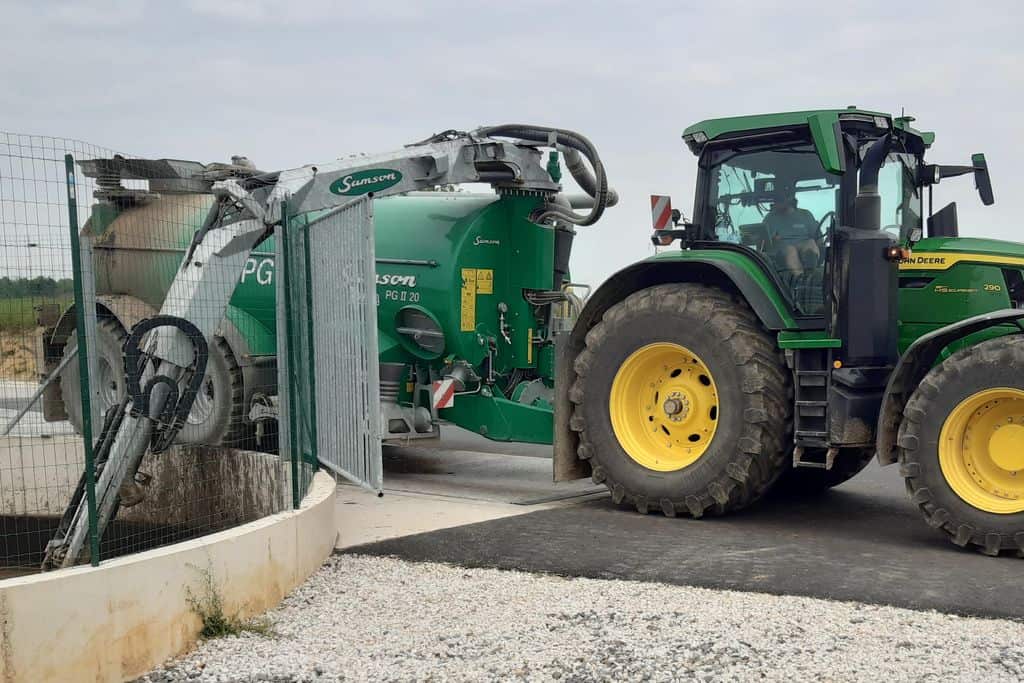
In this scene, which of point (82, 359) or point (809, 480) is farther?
point (809, 480)

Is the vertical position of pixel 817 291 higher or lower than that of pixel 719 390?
higher

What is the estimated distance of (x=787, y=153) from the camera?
788 centimetres

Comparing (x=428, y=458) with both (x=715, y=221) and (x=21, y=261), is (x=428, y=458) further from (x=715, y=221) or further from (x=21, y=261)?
(x=21, y=261)

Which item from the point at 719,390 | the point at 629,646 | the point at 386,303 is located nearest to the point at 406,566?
the point at 629,646

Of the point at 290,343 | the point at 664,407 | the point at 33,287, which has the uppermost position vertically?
the point at 33,287

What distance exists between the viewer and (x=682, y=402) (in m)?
8.09

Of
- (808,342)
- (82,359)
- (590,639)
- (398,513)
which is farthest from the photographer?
(398,513)

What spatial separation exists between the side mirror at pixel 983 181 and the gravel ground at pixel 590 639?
4020 mm

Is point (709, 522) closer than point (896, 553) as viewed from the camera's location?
No

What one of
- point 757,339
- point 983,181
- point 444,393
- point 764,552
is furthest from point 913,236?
point 444,393

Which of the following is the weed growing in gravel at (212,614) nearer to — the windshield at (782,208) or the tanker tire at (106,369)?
the windshield at (782,208)

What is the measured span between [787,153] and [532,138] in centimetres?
262

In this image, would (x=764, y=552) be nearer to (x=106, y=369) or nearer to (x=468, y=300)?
(x=468, y=300)

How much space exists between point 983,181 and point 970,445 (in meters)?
2.57
